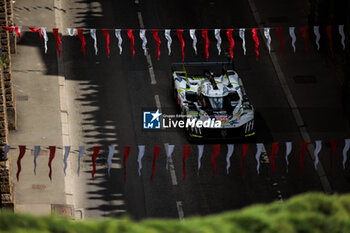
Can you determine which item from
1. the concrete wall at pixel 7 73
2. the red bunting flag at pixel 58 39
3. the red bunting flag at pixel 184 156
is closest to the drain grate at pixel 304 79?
the red bunting flag at pixel 184 156

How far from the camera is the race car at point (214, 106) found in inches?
1613

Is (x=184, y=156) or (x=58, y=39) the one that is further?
(x=58, y=39)

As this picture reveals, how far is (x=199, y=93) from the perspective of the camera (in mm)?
42312

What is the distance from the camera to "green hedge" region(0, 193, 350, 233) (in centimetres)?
1593

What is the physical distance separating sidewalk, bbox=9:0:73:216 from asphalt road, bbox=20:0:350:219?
68 centimetres

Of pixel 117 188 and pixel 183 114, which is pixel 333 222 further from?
pixel 183 114

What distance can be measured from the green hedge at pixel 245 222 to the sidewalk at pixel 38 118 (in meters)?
20.9

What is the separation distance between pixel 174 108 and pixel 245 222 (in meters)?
28.1

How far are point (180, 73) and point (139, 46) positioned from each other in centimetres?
629

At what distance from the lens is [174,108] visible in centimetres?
4438

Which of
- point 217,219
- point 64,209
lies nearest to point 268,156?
point 64,209

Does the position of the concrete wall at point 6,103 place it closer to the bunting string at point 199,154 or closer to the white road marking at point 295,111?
the bunting string at point 199,154

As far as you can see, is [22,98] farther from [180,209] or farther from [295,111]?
[295,111]

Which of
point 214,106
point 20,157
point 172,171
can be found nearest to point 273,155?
point 172,171
